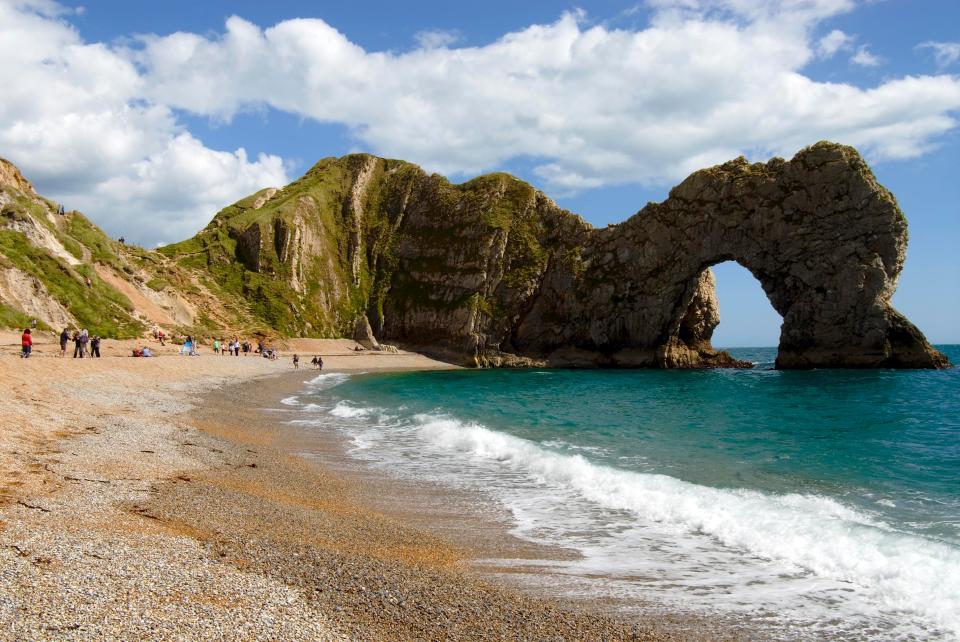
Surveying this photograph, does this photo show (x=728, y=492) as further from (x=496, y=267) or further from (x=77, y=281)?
(x=496, y=267)

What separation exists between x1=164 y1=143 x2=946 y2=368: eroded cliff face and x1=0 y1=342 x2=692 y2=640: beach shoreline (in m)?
71.2

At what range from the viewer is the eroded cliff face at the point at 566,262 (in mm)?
68438

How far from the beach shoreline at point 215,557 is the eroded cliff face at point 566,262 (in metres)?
71.2

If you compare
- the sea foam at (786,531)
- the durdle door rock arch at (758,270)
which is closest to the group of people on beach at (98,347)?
the sea foam at (786,531)

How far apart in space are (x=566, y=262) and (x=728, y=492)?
76707 mm

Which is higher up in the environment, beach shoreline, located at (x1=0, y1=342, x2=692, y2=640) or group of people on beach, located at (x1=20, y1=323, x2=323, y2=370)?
group of people on beach, located at (x1=20, y1=323, x2=323, y2=370)

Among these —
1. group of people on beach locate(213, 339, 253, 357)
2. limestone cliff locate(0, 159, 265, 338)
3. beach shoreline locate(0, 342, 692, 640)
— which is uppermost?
limestone cliff locate(0, 159, 265, 338)

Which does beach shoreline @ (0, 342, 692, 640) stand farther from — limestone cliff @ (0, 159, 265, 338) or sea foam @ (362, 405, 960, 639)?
limestone cliff @ (0, 159, 265, 338)

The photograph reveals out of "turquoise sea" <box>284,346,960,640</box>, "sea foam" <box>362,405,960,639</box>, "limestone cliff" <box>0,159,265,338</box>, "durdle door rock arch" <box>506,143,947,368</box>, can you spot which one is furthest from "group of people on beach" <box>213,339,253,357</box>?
"sea foam" <box>362,405,960,639</box>

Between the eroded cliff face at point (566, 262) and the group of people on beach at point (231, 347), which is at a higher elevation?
the eroded cliff face at point (566, 262)

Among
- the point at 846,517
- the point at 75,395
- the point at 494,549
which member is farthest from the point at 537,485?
the point at 75,395

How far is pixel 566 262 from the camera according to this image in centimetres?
8944

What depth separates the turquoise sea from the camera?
823cm

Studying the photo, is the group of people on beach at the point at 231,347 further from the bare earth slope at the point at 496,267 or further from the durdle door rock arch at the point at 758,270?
the durdle door rock arch at the point at 758,270
